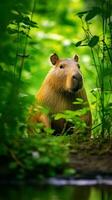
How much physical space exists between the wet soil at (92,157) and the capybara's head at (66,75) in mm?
1452

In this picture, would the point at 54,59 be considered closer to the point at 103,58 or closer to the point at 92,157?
the point at 103,58

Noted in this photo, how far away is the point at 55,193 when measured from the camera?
250 inches

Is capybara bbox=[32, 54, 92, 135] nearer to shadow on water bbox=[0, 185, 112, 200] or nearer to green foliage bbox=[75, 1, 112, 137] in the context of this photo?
green foliage bbox=[75, 1, 112, 137]

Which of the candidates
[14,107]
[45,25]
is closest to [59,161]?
[14,107]

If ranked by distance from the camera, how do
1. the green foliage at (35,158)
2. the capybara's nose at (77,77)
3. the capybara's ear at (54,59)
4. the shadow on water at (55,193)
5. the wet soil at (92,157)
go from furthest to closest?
1. the capybara's ear at (54,59)
2. the capybara's nose at (77,77)
3. the wet soil at (92,157)
4. the green foliage at (35,158)
5. the shadow on water at (55,193)

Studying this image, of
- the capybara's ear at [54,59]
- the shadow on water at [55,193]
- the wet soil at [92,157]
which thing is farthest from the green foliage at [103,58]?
the capybara's ear at [54,59]

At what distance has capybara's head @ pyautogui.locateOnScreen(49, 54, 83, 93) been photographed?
9422 mm

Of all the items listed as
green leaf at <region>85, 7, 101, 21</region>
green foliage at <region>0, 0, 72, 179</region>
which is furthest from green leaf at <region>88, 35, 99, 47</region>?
green foliage at <region>0, 0, 72, 179</region>

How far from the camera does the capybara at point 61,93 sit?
30.8ft

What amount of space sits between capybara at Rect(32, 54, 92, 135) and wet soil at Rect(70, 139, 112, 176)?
1.29 metres

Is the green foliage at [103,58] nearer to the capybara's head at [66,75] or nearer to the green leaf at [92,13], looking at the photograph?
A: the green leaf at [92,13]

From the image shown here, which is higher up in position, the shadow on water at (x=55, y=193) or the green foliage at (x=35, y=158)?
the green foliage at (x=35, y=158)

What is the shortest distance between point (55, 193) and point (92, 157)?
1.19 m

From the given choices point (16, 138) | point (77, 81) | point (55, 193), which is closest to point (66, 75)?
point (77, 81)
